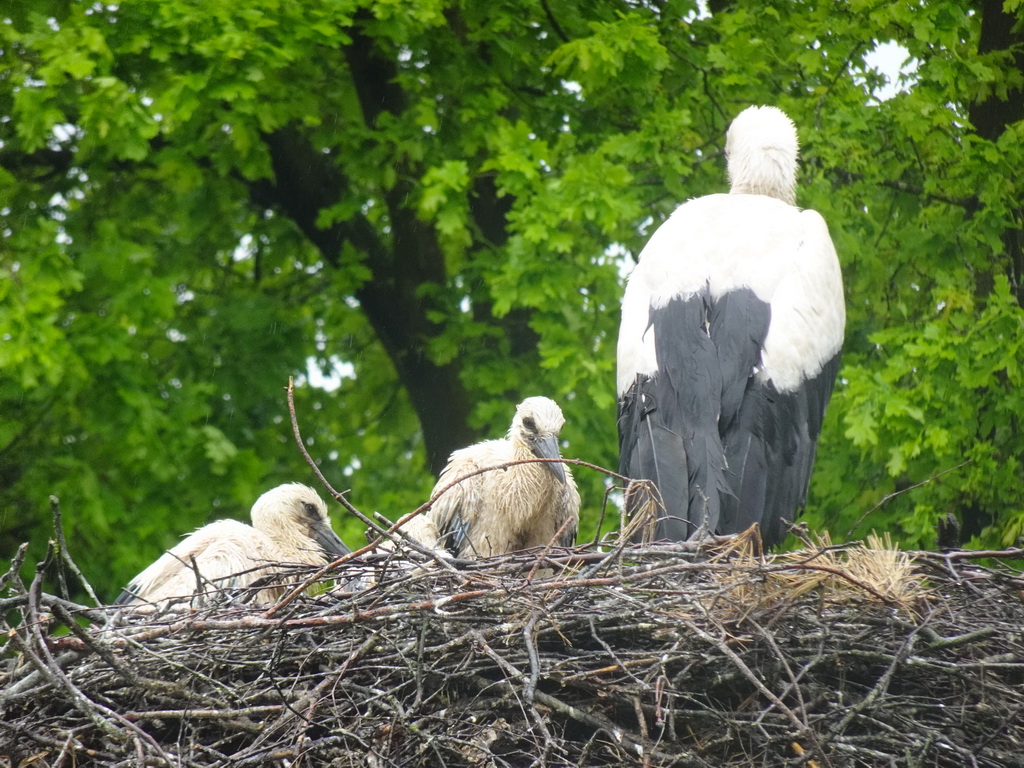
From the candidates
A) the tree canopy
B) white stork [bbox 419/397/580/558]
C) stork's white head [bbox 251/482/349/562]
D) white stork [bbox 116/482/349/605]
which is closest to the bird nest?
white stork [bbox 116/482/349/605]

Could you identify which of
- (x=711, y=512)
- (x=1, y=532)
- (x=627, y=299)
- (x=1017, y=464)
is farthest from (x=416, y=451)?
(x=711, y=512)

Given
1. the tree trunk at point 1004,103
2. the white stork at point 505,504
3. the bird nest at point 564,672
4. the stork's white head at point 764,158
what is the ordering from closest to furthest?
the bird nest at point 564,672 < the white stork at point 505,504 < the stork's white head at point 764,158 < the tree trunk at point 1004,103

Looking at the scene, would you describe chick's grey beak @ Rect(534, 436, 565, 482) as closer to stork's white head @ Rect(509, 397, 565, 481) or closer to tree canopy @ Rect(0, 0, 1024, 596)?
stork's white head @ Rect(509, 397, 565, 481)

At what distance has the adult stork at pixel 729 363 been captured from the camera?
4.27 meters

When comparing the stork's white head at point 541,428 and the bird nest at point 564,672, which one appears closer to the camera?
the bird nest at point 564,672

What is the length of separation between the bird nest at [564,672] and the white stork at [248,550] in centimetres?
47

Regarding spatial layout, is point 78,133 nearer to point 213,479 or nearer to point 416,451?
point 213,479

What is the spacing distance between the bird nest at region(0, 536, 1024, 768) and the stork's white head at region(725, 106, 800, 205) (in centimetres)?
241

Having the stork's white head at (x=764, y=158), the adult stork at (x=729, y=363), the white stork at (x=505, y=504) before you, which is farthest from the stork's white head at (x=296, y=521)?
the stork's white head at (x=764, y=158)

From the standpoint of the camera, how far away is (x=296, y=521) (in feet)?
17.5

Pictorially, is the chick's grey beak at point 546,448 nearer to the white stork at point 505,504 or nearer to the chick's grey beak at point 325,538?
the white stork at point 505,504

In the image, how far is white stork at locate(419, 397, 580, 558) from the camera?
4.96 m

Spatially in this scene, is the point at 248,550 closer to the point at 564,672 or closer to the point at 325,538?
the point at 325,538

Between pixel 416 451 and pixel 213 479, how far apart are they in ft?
8.02
